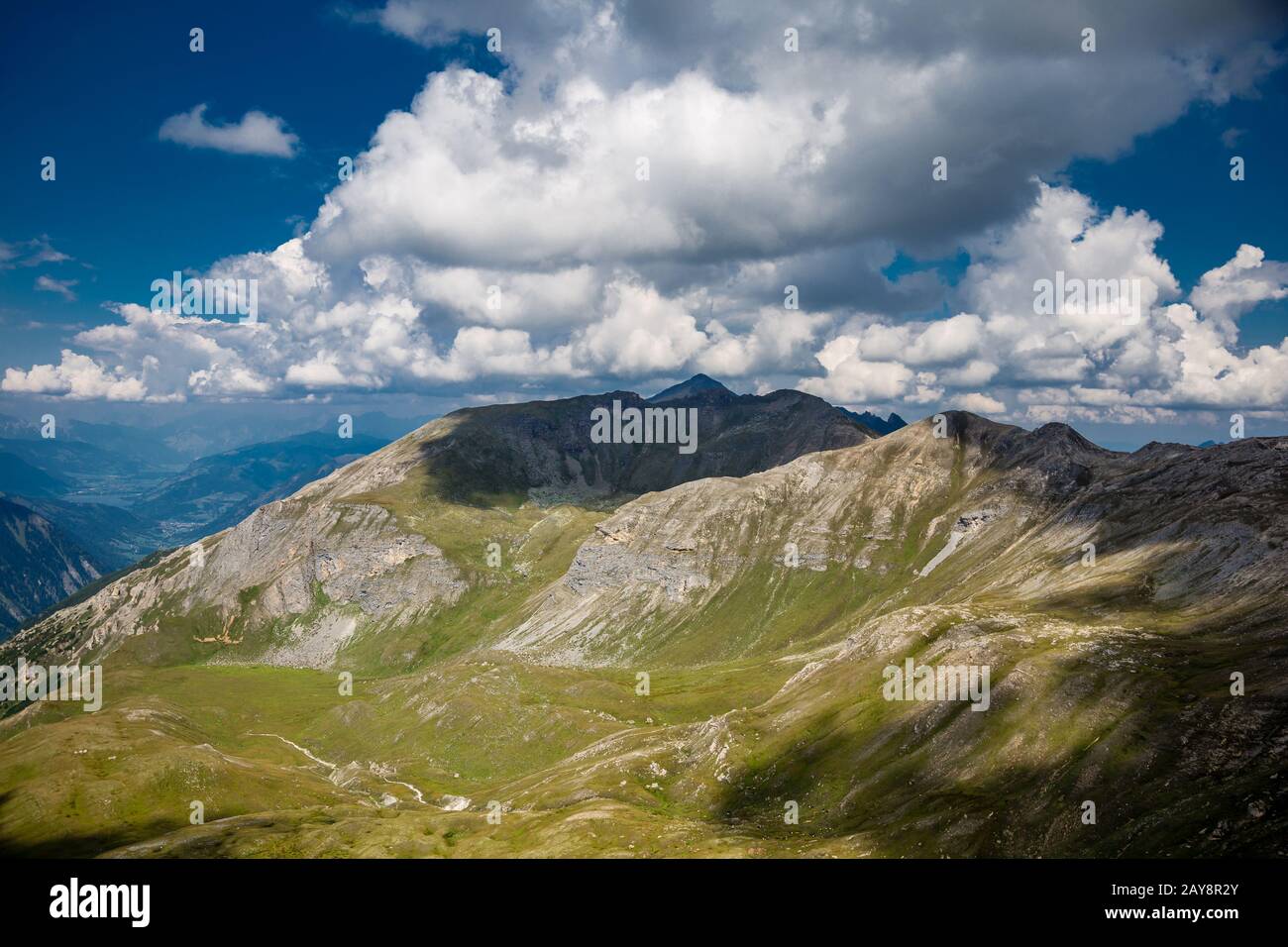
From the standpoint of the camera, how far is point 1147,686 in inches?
4395

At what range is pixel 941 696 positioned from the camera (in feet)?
445

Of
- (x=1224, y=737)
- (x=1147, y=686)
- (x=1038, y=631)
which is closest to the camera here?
(x=1224, y=737)

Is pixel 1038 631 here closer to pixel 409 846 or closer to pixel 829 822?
pixel 829 822

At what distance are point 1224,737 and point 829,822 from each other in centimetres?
5345
